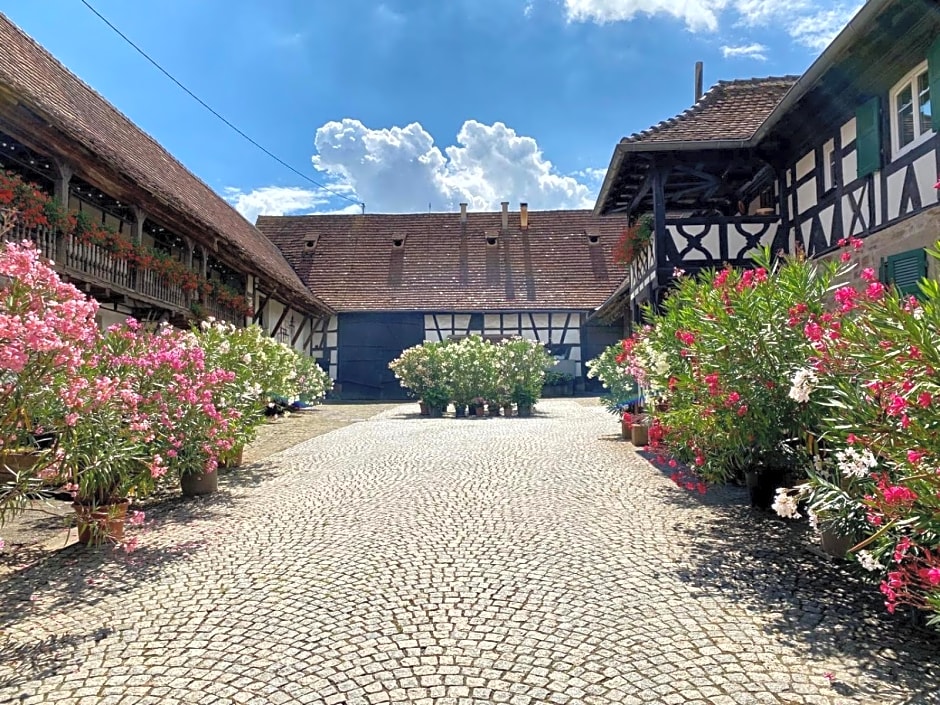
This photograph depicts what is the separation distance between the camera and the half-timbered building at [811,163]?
6.68m

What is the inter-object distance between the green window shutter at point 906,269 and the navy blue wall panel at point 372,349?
16371 millimetres

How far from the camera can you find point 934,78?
626 centimetres

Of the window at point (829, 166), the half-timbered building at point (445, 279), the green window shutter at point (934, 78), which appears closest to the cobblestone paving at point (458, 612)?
the green window shutter at point (934, 78)

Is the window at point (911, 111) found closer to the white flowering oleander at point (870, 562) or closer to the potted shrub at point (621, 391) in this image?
the potted shrub at point (621, 391)

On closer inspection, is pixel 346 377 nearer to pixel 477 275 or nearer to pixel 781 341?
pixel 477 275

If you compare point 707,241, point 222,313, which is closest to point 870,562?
point 707,241

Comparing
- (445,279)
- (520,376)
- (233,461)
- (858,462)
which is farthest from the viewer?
(445,279)

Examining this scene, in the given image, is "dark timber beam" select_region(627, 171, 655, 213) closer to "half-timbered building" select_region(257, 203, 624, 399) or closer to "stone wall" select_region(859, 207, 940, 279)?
"stone wall" select_region(859, 207, 940, 279)

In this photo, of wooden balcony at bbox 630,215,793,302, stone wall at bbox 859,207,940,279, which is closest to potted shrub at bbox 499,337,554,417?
wooden balcony at bbox 630,215,793,302

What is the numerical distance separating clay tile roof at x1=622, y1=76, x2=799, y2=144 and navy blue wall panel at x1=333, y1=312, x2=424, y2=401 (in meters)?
13.1

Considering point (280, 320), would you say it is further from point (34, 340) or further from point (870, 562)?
point (870, 562)

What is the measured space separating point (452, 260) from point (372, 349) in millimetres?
4790

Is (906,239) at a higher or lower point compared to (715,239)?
lower

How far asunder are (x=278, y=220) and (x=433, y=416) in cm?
1542
